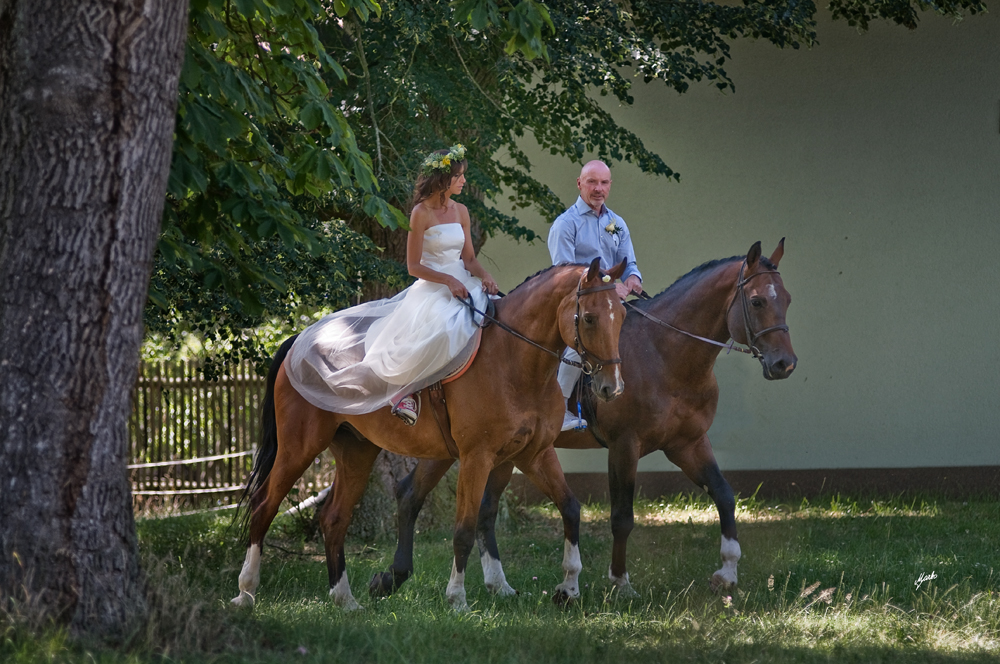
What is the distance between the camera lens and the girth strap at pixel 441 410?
19.6 ft

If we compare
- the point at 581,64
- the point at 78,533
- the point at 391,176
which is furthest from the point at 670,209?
the point at 78,533

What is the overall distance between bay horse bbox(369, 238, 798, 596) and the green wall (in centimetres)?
395

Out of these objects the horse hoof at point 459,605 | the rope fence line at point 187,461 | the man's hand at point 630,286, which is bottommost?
the horse hoof at point 459,605

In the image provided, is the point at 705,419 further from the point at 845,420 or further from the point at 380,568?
the point at 845,420

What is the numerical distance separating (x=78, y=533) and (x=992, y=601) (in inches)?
181

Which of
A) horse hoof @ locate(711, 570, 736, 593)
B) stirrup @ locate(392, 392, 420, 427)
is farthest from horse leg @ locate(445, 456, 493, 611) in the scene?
horse hoof @ locate(711, 570, 736, 593)

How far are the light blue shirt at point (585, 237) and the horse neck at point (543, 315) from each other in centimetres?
126

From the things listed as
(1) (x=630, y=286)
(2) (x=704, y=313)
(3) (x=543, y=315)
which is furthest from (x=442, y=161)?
(2) (x=704, y=313)

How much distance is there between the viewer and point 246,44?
641 centimetres

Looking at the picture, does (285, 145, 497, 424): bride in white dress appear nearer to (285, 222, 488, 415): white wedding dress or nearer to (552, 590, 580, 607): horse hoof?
(285, 222, 488, 415): white wedding dress

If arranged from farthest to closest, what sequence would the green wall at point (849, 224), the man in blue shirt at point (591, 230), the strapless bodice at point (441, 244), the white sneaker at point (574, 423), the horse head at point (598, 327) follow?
the green wall at point (849, 224) → the man in blue shirt at point (591, 230) → the white sneaker at point (574, 423) → the strapless bodice at point (441, 244) → the horse head at point (598, 327)

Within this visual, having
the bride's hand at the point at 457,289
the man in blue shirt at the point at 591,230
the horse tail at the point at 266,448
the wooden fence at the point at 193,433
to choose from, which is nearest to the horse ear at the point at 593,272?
the bride's hand at the point at 457,289

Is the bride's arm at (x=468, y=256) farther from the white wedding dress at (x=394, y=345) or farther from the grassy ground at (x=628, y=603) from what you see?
the grassy ground at (x=628, y=603)

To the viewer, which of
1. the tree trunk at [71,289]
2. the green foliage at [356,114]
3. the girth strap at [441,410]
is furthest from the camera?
the girth strap at [441,410]
